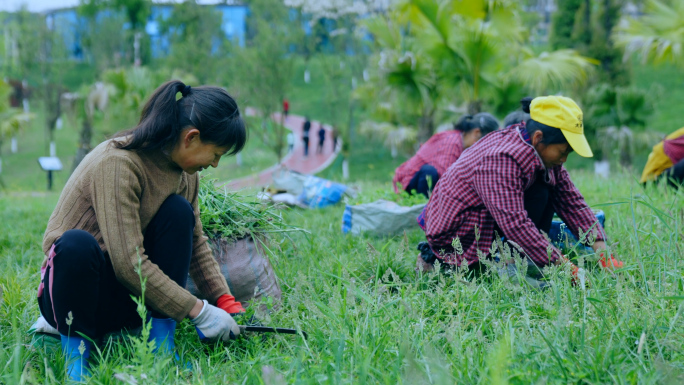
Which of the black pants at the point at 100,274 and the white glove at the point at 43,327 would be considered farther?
the white glove at the point at 43,327

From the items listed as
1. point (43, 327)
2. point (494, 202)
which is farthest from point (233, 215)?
point (494, 202)

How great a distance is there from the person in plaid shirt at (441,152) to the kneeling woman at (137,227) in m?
2.29

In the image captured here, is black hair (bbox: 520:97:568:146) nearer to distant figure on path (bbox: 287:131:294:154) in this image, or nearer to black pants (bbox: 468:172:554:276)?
black pants (bbox: 468:172:554:276)

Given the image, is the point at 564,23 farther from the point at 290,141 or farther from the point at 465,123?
the point at 465,123

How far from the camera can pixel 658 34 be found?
8.70 m

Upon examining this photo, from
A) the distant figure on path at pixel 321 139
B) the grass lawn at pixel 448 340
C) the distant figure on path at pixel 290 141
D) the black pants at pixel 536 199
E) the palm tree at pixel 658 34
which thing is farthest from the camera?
the distant figure on path at pixel 321 139

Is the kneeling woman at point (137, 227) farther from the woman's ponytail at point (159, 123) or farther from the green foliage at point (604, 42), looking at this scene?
the green foliage at point (604, 42)

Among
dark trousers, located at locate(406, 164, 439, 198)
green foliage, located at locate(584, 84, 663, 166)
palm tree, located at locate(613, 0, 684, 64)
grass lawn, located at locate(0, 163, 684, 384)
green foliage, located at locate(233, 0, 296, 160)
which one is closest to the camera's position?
grass lawn, located at locate(0, 163, 684, 384)

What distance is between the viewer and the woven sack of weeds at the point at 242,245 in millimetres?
2461

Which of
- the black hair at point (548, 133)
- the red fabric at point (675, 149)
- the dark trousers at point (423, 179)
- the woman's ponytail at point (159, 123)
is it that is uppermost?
the woman's ponytail at point (159, 123)

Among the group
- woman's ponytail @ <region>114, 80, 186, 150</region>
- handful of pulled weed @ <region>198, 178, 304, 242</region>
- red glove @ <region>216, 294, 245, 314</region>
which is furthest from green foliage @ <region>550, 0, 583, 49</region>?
woman's ponytail @ <region>114, 80, 186, 150</region>

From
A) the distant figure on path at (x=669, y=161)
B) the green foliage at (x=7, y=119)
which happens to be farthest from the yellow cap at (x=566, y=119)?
the green foliage at (x=7, y=119)

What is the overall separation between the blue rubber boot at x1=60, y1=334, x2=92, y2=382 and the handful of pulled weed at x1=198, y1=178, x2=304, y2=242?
0.75 m

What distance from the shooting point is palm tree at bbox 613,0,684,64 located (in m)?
8.12
